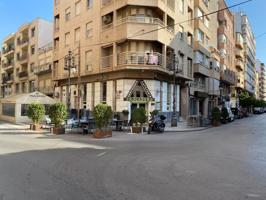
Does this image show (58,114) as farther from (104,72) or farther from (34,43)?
(34,43)

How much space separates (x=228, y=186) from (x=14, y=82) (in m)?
56.6

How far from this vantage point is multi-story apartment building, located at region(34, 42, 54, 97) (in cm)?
4209

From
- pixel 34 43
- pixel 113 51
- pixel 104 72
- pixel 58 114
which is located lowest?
pixel 58 114

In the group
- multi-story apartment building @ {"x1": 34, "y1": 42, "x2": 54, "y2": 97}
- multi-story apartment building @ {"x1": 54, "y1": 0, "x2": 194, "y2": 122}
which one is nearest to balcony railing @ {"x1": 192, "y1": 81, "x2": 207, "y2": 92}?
multi-story apartment building @ {"x1": 54, "y1": 0, "x2": 194, "y2": 122}

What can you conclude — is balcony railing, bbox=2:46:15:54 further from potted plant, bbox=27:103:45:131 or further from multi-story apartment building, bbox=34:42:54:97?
potted plant, bbox=27:103:45:131

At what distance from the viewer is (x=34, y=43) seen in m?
48.8

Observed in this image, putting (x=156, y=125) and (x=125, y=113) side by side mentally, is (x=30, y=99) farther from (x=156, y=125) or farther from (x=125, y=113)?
(x=156, y=125)

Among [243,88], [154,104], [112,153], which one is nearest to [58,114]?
[112,153]

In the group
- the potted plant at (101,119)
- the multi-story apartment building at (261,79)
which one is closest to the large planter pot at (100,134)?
the potted plant at (101,119)

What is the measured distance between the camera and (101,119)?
1669 cm

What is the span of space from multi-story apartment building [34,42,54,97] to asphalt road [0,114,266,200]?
31.8 m

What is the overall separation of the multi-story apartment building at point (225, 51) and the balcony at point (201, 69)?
8.97 m

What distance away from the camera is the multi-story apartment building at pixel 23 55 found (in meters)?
48.0

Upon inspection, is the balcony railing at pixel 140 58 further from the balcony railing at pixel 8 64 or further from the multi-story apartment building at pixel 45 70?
the balcony railing at pixel 8 64
